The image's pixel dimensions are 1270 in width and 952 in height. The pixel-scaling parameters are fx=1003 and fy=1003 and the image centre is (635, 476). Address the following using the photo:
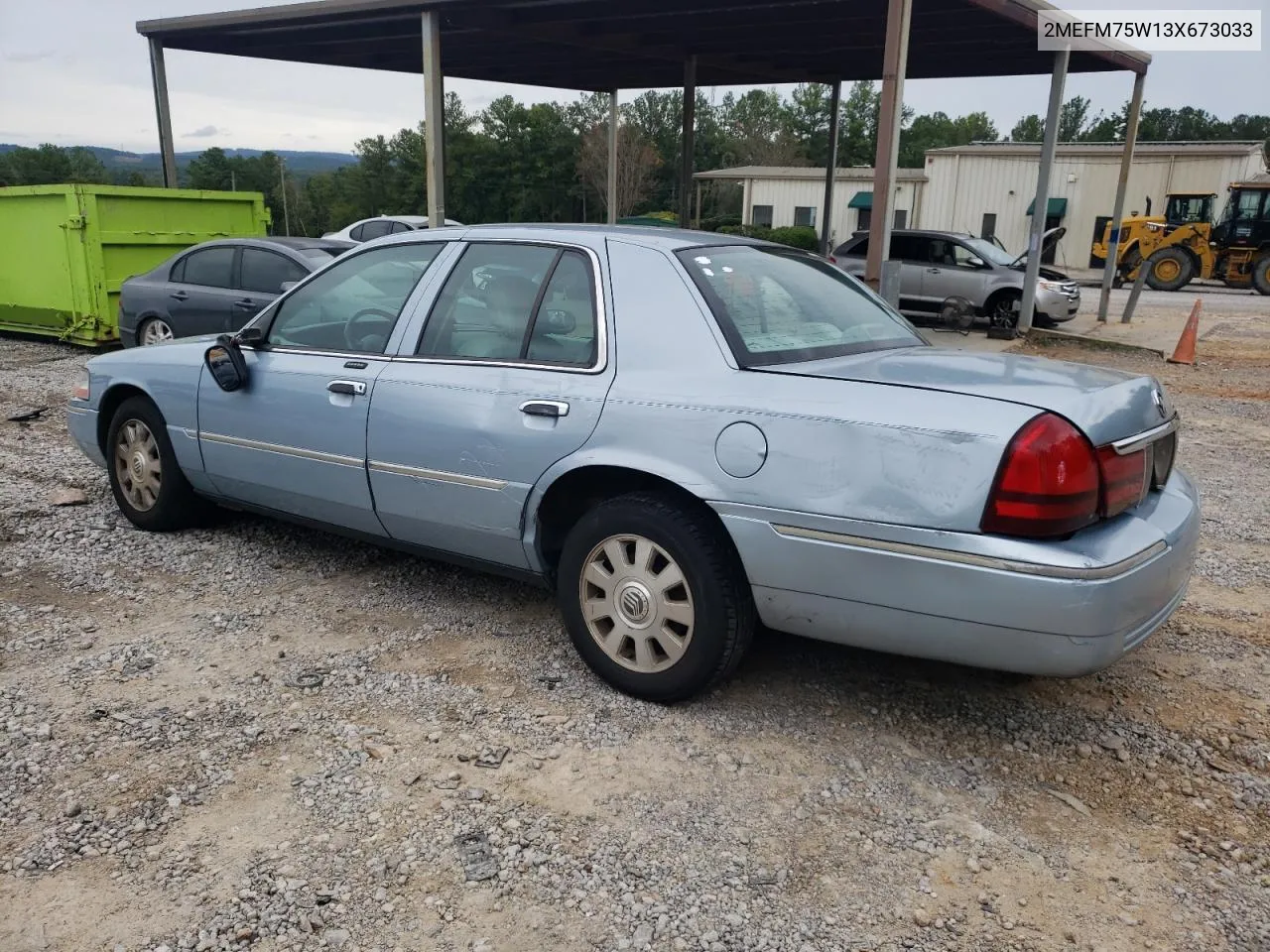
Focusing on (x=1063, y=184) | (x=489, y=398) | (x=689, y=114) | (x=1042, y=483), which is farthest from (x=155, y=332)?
(x=1063, y=184)

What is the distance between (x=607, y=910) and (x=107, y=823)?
55.2 inches

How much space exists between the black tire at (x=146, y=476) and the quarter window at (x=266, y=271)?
4061 millimetres

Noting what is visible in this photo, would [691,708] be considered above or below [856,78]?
below

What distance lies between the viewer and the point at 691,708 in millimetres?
3385

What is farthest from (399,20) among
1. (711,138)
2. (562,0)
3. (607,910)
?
(711,138)

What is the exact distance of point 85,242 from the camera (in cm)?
1088

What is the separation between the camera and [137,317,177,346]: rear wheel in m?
9.91

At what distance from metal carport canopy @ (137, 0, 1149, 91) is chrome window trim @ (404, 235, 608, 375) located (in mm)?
8454

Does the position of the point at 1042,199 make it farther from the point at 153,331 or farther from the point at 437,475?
the point at 437,475

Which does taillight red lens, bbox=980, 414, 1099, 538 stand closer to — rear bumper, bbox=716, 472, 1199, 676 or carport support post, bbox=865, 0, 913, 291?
rear bumper, bbox=716, 472, 1199, 676

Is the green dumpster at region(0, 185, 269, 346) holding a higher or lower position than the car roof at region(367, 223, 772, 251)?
lower

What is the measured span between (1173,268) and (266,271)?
990 inches

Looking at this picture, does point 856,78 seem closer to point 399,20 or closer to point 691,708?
point 399,20

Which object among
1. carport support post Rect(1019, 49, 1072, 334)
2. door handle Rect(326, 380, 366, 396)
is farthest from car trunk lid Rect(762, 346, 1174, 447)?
carport support post Rect(1019, 49, 1072, 334)
